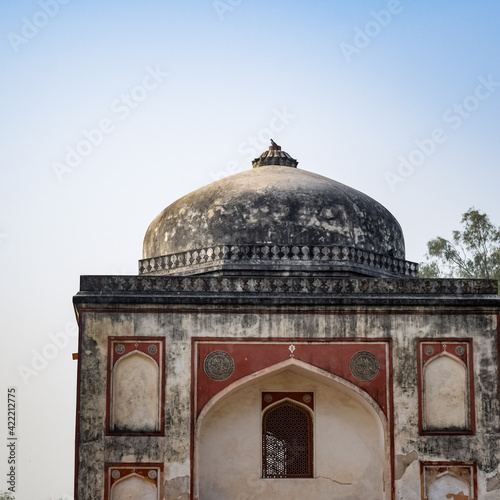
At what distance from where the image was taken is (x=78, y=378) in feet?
43.8

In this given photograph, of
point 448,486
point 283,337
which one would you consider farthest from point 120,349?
point 448,486

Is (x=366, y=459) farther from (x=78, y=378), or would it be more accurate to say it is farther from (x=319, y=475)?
(x=78, y=378)

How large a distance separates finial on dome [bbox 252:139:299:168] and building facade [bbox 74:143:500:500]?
11.2 ft

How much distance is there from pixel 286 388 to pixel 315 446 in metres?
0.83

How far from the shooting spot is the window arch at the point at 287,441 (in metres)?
14.0

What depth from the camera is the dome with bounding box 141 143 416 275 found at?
14883 mm

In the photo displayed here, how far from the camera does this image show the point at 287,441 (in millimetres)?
14031

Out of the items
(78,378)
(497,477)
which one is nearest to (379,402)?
(497,477)

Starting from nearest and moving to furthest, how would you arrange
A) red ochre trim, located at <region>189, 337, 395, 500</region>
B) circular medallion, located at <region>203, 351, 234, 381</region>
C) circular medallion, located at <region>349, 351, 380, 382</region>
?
1. red ochre trim, located at <region>189, 337, 395, 500</region>
2. circular medallion, located at <region>203, 351, 234, 381</region>
3. circular medallion, located at <region>349, 351, 380, 382</region>

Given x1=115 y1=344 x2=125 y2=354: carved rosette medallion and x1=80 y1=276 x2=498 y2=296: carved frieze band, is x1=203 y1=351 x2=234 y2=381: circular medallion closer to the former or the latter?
x1=80 y1=276 x2=498 y2=296: carved frieze band

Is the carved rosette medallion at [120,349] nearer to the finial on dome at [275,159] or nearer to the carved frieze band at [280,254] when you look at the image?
the carved frieze band at [280,254]

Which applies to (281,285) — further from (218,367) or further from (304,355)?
(218,367)

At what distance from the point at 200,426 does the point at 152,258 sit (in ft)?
10.9

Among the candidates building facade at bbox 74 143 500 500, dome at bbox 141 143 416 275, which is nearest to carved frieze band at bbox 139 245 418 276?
dome at bbox 141 143 416 275
